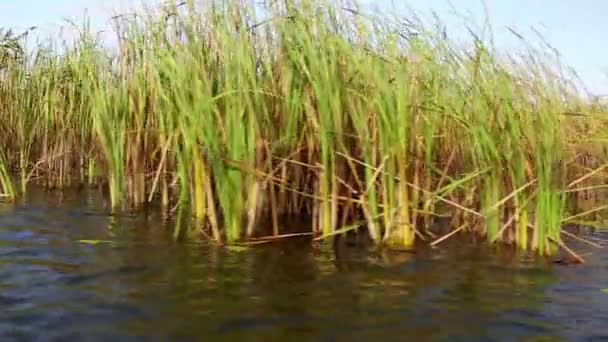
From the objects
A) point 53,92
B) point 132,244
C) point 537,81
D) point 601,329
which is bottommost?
point 601,329

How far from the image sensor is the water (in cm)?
301

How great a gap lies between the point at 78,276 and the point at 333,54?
2.12 m

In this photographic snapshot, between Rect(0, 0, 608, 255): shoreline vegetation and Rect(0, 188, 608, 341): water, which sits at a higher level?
Rect(0, 0, 608, 255): shoreline vegetation

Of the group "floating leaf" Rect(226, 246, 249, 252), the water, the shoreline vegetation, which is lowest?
the water

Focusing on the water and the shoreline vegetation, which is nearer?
the water

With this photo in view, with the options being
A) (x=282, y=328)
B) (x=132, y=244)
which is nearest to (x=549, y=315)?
(x=282, y=328)

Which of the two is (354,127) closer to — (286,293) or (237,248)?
(237,248)

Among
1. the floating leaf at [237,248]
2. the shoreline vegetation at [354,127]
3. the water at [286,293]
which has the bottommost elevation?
the water at [286,293]

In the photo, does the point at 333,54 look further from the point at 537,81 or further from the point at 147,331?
the point at 147,331

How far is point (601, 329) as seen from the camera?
307 centimetres

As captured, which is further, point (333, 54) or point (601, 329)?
point (333, 54)

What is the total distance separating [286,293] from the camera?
360 cm

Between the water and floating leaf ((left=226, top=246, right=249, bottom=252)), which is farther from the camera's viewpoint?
floating leaf ((left=226, top=246, right=249, bottom=252))

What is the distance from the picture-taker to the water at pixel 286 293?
3.01 meters
